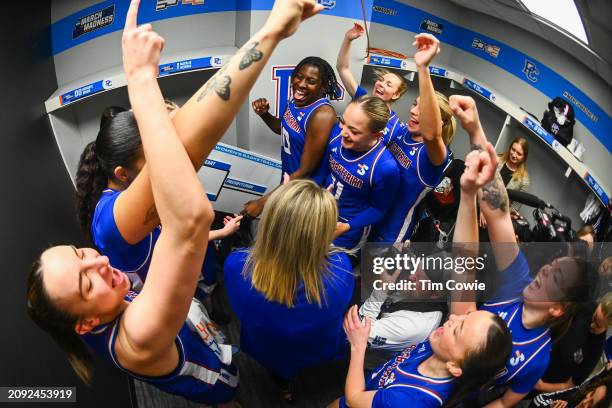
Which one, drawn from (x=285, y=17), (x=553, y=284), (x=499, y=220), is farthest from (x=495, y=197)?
(x=285, y=17)

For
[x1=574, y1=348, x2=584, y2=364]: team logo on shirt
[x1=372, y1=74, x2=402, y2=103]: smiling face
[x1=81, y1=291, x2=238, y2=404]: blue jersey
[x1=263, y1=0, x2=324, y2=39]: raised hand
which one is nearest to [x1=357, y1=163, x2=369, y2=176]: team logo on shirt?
[x1=372, y1=74, x2=402, y2=103]: smiling face

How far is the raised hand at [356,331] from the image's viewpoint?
4.25ft

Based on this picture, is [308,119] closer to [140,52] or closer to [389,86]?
[389,86]

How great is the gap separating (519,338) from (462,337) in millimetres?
262

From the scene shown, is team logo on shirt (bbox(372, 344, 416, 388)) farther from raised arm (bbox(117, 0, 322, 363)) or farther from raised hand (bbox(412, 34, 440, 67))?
raised hand (bbox(412, 34, 440, 67))

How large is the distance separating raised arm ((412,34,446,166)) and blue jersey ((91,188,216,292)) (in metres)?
0.92

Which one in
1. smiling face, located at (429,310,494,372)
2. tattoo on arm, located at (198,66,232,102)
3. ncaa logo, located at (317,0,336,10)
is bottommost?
smiling face, located at (429,310,494,372)

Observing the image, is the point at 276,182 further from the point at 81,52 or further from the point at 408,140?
the point at 81,52

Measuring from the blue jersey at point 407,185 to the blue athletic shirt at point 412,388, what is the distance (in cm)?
64

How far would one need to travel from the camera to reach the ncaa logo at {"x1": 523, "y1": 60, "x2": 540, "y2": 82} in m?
1.40

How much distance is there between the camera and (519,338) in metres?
1.18

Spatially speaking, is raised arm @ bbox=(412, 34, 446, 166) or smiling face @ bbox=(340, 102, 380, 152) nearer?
raised arm @ bbox=(412, 34, 446, 166)

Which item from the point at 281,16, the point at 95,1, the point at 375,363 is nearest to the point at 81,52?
the point at 95,1

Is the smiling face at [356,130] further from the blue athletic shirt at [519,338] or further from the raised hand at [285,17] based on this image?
the raised hand at [285,17]
